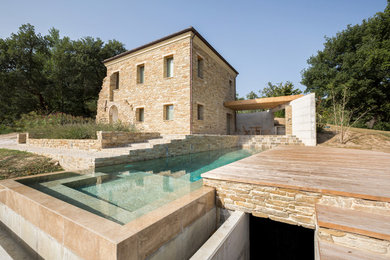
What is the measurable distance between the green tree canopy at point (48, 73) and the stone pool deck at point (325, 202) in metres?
19.7

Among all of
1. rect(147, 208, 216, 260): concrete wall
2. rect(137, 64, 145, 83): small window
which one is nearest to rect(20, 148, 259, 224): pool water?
rect(147, 208, 216, 260): concrete wall

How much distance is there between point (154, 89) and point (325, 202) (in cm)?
1008

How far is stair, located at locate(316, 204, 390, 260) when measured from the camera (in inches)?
49.9

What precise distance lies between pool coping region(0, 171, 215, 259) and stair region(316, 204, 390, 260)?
1.29 metres

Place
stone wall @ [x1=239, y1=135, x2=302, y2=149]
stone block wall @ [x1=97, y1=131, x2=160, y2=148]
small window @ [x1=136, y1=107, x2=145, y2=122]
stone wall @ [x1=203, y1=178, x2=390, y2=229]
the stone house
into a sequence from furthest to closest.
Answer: small window @ [x1=136, y1=107, x2=145, y2=122] < stone wall @ [x1=239, y1=135, x2=302, y2=149] < the stone house < stone block wall @ [x1=97, y1=131, x2=160, y2=148] < stone wall @ [x1=203, y1=178, x2=390, y2=229]

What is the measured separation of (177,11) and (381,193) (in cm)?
1015

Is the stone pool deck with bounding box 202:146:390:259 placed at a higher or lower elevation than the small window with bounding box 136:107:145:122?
lower

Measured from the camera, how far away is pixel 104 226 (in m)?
1.33

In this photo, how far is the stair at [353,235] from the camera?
1269 mm

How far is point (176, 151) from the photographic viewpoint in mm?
7035

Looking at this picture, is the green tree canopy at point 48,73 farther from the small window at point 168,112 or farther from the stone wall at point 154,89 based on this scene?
the small window at point 168,112

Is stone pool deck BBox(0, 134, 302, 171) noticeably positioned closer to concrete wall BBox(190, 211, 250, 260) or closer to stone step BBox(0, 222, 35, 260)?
stone step BBox(0, 222, 35, 260)

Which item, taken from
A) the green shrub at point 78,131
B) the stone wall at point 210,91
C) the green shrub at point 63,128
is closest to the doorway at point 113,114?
the green shrub at point 63,128

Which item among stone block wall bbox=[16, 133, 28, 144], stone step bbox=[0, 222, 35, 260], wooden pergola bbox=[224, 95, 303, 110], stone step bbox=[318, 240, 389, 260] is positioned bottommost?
stone step bbox=[0, 222, 35, 260]
